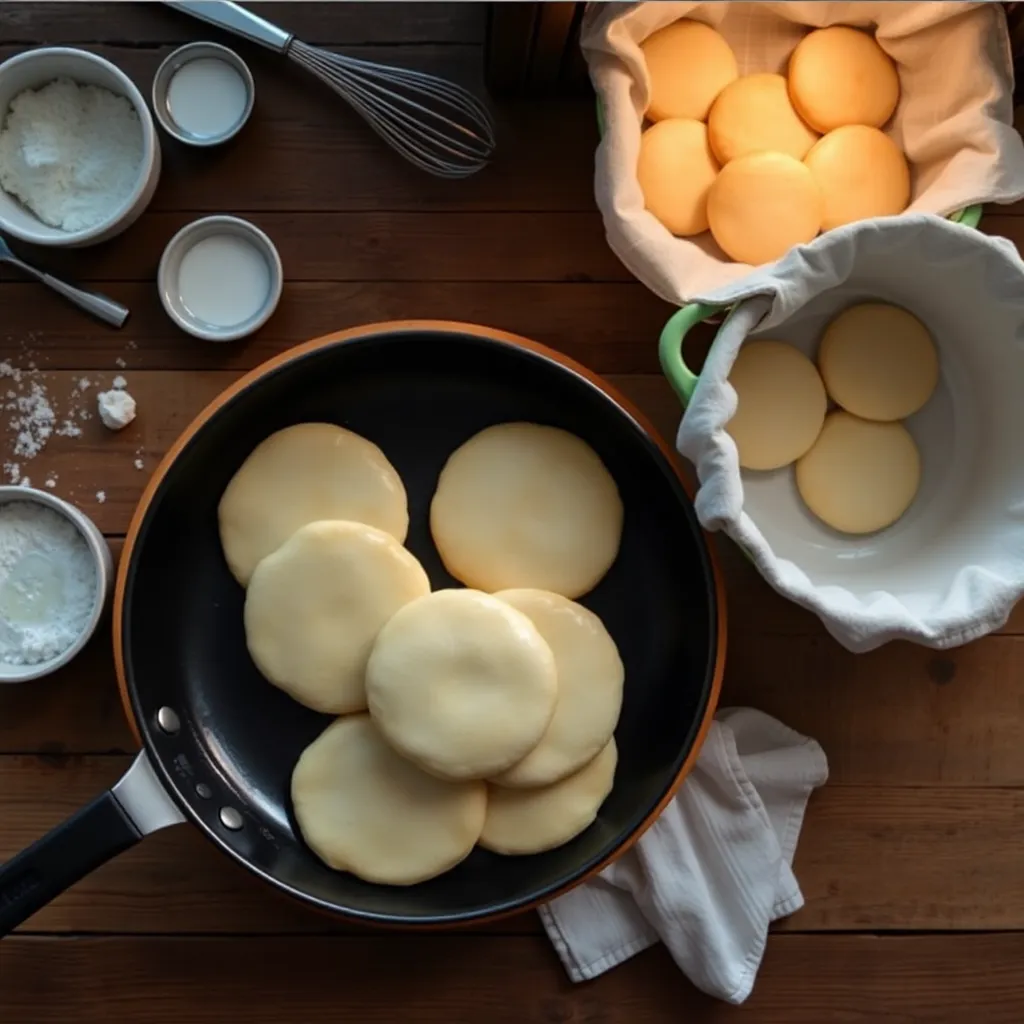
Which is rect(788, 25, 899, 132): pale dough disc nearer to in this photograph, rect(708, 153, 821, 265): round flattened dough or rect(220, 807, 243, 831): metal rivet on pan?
rect(708, 153, 821, 265): round flattened dough

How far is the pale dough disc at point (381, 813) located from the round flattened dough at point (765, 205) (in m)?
0.36

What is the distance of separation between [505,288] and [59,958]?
51cm

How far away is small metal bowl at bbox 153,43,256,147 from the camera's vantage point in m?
0.69

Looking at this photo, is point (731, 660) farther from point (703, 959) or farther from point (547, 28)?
point (547, 28)

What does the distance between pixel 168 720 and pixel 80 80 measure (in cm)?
40

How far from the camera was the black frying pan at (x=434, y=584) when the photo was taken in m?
0.61

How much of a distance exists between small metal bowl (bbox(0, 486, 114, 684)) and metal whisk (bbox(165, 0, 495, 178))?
31 cm

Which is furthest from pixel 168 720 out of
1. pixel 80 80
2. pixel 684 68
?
pixel 684 68

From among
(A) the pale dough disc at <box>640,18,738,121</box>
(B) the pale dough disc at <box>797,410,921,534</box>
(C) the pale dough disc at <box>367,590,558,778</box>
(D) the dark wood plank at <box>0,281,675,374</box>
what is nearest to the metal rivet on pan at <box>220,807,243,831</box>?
(C) the pale dough disc at <box>367,590,558,778</box>

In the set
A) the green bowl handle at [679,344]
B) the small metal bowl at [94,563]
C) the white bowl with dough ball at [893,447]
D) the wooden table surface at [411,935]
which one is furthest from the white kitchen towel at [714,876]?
the small metal bowl at [94,563]

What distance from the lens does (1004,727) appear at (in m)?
0.71

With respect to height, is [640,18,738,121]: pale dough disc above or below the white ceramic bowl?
above

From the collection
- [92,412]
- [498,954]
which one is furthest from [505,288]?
[498,954]

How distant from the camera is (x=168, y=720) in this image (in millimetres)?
644
